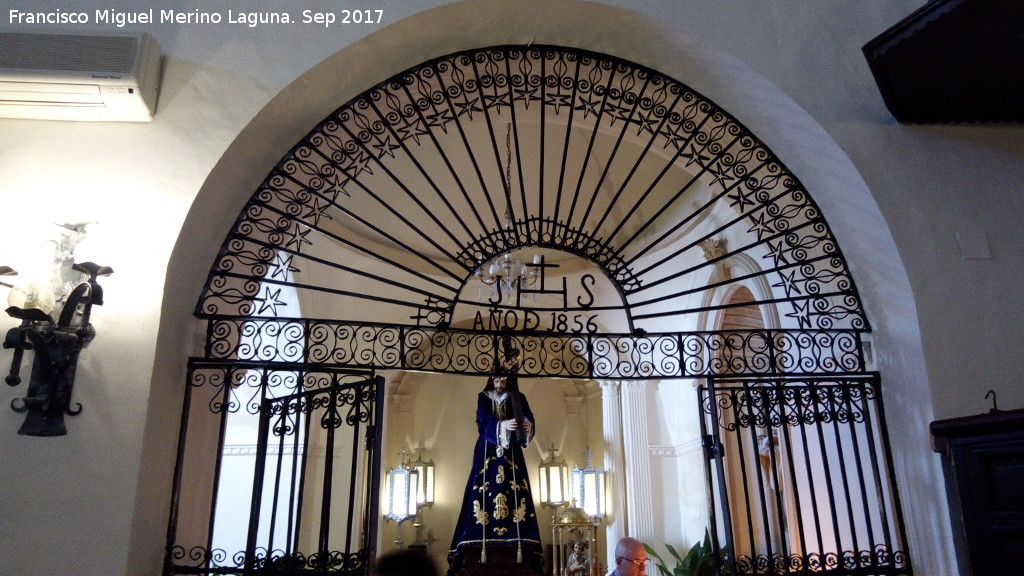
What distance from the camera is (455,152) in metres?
7.95

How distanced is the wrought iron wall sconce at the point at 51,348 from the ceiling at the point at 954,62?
402 cm

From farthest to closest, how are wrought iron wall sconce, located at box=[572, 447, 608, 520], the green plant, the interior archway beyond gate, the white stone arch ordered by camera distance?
wrought iron wall sconce, located at box=[572, 447, 608, 520] → the green plant → the interior archway beyond gate → the white stone arch

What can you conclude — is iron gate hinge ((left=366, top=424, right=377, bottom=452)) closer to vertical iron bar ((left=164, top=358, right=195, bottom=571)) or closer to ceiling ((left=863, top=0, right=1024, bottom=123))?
vertical iron bar ((left=164, top=358, right=195, bottom=571))

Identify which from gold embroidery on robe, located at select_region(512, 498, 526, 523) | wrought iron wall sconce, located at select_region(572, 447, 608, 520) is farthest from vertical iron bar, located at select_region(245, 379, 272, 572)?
wrought iron wall sconce, located at select_region(572, 447, 608, 520)

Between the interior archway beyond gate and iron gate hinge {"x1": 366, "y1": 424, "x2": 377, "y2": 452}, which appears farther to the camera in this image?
the interior archway beyond gate

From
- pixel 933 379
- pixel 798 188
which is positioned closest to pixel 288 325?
pixel 798 188

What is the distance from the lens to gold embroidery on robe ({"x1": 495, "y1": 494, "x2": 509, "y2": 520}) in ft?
19.4

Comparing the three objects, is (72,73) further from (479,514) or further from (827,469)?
(827,469)

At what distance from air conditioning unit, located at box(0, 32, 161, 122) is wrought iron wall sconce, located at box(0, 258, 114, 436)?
857 millimetres

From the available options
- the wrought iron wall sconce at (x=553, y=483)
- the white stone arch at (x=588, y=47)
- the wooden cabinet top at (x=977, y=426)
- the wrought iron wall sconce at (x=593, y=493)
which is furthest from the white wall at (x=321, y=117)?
the wrought iron wall sconce at (x=553, y=483)

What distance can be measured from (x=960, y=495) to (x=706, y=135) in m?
2.64

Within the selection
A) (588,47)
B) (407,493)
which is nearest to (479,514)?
(588,47)

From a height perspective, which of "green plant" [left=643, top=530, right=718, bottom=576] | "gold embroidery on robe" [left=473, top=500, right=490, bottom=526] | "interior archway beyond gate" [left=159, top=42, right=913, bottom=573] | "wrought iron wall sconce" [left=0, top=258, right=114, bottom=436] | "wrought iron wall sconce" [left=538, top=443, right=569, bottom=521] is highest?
"interior archway beyond gate" [left=159, top=42, right=913, bottom=573]

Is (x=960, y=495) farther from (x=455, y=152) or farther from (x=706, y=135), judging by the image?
(x=455, y=152)
